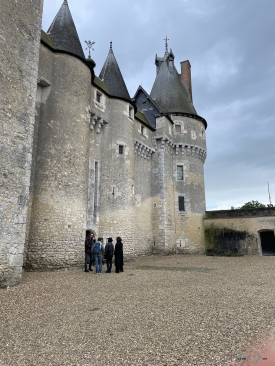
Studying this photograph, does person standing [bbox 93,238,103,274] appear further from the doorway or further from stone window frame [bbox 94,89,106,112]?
the doorway

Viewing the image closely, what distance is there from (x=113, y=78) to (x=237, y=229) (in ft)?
47.3

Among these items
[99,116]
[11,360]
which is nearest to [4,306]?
[11,360]

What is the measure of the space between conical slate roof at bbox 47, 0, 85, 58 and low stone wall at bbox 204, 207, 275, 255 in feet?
51.2

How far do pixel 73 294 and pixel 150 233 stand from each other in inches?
503

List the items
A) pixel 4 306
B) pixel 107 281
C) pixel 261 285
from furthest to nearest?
pixel 107 281, pixel 261 285, pixel 4 306

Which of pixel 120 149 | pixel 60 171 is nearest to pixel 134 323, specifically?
pixel 60 171

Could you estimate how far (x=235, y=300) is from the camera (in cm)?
539

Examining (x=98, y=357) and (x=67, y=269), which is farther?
(x=67, y=269)

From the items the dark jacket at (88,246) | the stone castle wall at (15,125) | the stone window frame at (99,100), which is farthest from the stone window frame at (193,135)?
the stone castle wall at (15,125)

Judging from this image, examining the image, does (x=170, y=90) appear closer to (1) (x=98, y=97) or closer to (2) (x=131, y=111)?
(2) (x=131, y=111)

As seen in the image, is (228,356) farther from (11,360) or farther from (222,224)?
(222,224)

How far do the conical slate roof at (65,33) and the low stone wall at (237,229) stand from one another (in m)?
15.6

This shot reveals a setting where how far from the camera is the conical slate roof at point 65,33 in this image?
12117 millimetres

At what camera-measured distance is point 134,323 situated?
4133mm
